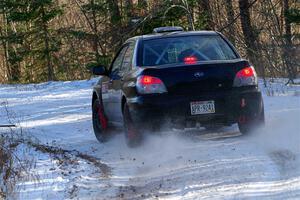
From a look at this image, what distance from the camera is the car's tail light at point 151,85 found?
8.72 m

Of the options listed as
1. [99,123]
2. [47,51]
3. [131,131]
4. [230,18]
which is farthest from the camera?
[47,51]

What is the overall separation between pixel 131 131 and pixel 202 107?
3.52ft

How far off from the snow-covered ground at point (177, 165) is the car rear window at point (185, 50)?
1.10 meters

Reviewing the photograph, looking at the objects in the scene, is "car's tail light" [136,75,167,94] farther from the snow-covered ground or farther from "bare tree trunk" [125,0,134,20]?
"bare tree trunk" [125,0,134,20]

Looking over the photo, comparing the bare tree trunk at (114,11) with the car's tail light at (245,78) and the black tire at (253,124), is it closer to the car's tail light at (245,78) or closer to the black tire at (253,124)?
the black tire at (253,124)

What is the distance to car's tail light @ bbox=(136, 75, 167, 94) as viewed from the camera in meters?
8.72

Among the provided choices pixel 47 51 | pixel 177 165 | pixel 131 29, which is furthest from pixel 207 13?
pixel 177 165

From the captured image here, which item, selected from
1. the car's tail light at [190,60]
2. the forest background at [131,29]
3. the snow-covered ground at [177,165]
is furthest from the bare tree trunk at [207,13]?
the car's tail light at [190,60]

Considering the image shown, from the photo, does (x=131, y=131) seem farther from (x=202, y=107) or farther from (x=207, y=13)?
(x=207, y=13)

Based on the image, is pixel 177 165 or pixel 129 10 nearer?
pixel 177 165

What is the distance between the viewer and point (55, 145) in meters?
10.9

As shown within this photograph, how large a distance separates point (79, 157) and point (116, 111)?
1156mm

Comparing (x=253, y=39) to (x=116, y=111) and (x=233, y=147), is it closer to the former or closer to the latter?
(x=116, y=111)

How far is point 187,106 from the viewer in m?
8.71
